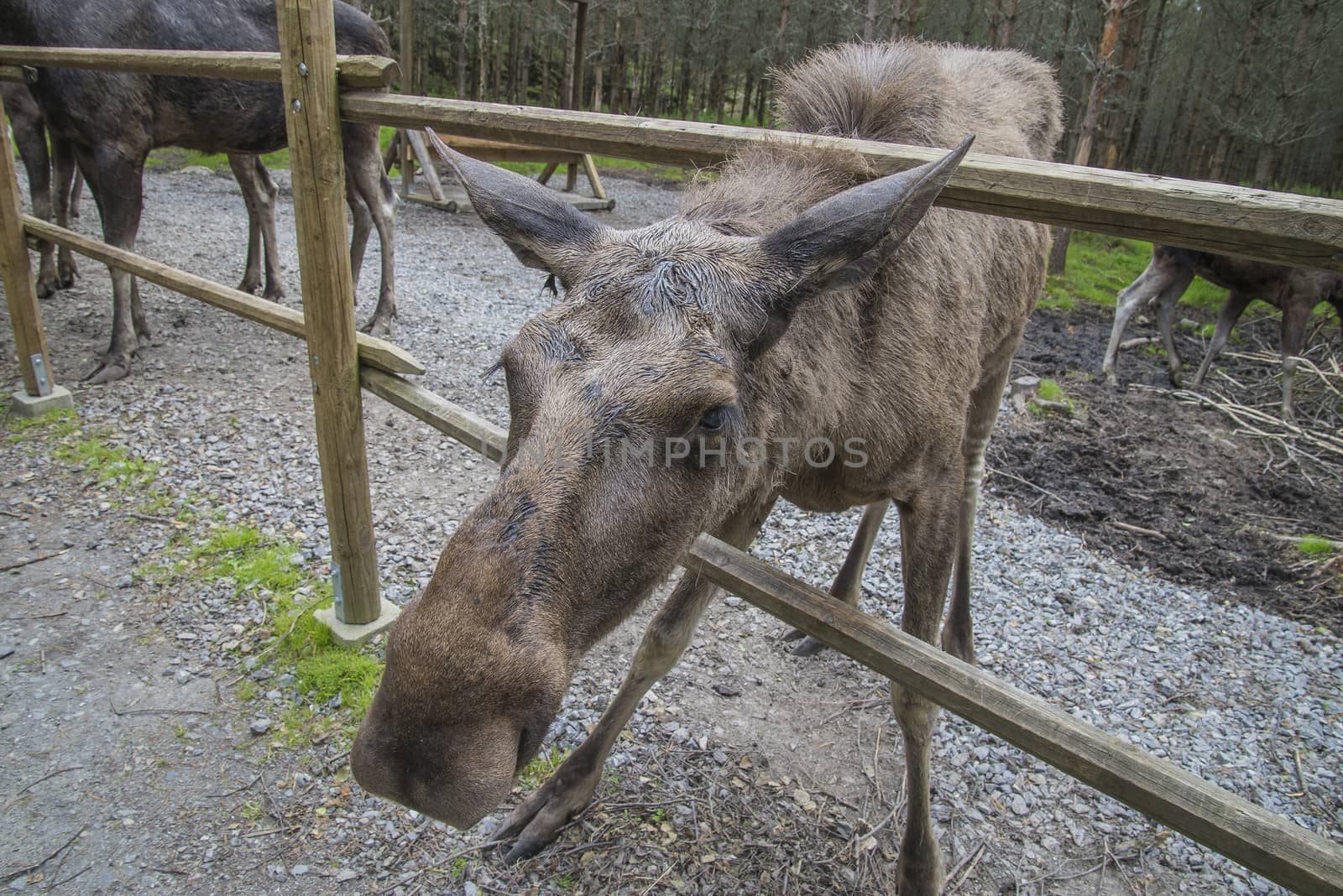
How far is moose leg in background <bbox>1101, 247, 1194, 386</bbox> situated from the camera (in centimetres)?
932

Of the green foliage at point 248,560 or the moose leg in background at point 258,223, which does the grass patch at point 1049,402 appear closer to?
the green foliage at point 248,560

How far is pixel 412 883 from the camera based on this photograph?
2.65 m

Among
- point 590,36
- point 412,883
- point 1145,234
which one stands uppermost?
point 590,36

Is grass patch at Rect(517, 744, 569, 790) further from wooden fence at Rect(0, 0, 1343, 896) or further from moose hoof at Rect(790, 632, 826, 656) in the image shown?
moose hoof at Rect(790, 632, 826, 656)

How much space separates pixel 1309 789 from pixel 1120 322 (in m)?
7.18

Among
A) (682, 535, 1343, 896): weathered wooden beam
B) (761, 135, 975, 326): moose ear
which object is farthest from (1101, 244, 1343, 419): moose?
(682, 535, 1343, 896): weathered wooden beam

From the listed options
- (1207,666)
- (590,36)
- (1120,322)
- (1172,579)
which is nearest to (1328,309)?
(1120,322)

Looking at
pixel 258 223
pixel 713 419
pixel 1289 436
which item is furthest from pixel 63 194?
pixel 1289 436

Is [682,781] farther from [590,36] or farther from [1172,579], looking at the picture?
[590,36]

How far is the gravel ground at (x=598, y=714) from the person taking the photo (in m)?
2.80

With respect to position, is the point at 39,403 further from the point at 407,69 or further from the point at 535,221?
the point at 407,69

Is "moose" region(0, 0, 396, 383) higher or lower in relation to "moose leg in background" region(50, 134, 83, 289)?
higher

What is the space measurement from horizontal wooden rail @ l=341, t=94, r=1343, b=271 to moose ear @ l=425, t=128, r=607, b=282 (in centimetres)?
31

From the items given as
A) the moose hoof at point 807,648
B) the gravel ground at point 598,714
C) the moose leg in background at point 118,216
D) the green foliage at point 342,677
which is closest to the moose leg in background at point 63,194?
the moose leg in background at point 118,216
